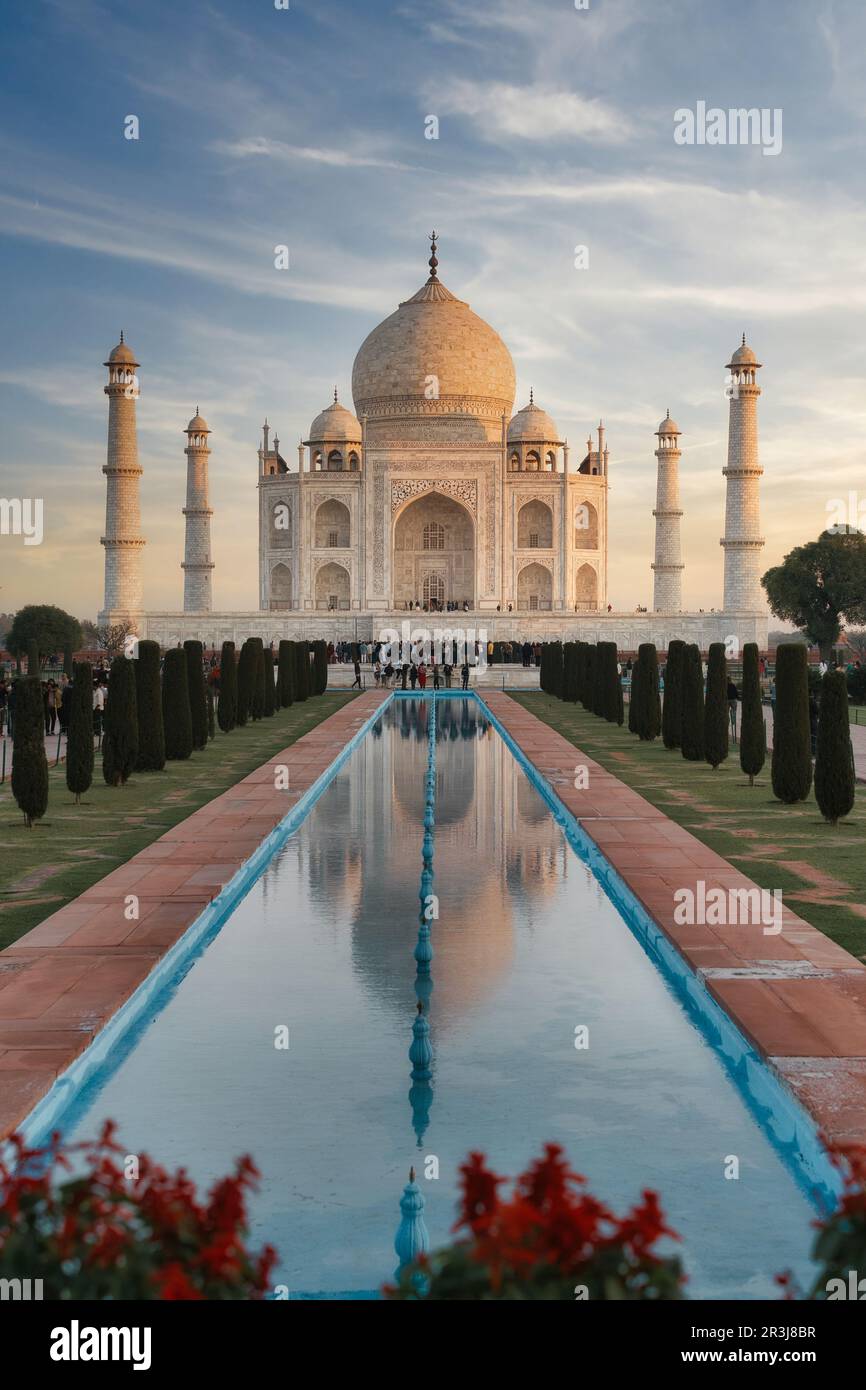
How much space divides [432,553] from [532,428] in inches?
200

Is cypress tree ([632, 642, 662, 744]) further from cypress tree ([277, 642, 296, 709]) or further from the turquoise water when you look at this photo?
the turquoise water

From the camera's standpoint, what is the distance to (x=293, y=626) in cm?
3450

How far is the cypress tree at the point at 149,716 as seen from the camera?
12.9m

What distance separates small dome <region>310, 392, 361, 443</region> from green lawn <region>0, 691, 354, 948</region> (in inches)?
1074

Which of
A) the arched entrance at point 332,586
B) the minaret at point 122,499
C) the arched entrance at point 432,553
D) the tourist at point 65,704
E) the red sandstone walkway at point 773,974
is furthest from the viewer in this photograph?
the arched entrance at point 432,553

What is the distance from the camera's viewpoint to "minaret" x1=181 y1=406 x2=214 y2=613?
38.2m

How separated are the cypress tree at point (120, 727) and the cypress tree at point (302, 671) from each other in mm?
11665

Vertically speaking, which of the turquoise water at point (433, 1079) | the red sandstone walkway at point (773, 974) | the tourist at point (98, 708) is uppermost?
the tourist at point (98, 708)

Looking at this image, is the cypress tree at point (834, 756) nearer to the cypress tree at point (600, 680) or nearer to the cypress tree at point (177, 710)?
the cypress tree at point (177, 710)

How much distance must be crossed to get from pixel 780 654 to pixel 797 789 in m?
1.05

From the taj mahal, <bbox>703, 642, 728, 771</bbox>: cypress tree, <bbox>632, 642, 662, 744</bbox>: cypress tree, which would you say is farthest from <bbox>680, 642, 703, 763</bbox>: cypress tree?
the taj mahal

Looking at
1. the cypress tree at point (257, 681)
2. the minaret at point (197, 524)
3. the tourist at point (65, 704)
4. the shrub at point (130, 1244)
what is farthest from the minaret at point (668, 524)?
the shrub at point (130, 1244)

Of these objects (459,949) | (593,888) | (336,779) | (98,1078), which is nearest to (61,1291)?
(98,1078)
